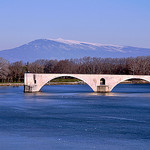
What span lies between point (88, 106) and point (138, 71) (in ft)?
287

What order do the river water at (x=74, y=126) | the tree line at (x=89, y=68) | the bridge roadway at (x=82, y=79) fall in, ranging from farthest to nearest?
the tree line at (x=89, y=68) → the bridge roadway at (x=82, y=79) → the river water at (x=74, y=126)

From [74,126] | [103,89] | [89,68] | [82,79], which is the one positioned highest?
[89,68]

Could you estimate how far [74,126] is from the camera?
37.4m

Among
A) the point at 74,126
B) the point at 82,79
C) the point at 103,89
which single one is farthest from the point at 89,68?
the point at 74,126

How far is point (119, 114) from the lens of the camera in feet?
150

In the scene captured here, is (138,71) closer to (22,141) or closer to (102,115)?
(102,115)

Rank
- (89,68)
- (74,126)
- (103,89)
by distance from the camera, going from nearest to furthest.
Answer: (74,126) → (103,89) → (89,68)

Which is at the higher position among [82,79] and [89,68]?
[89,68]

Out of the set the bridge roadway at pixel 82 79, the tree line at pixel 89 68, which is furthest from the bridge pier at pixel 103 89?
the tree line at pixel 89 68

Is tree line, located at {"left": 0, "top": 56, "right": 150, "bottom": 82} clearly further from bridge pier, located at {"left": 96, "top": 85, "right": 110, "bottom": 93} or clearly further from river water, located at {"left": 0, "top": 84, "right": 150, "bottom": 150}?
river water, located at {"left": 0, "top": 84, "right": 150, "bottom": 150}

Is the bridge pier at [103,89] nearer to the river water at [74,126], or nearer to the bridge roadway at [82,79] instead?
the bridge roadway at [82,79]

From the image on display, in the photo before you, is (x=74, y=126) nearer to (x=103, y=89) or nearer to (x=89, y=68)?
(x=103, y=89)

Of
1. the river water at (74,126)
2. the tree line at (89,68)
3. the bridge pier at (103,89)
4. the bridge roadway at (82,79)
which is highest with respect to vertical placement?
the tree line at (89,68)

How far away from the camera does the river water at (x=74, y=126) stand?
98.5ft
